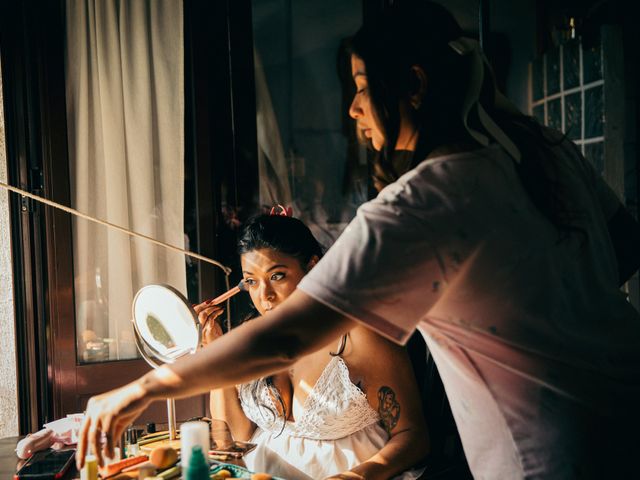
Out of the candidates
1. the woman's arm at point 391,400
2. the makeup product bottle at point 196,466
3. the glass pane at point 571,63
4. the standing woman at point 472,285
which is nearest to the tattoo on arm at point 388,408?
the woman's arm at point 391,400

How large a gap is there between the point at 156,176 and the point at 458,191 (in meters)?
2.09

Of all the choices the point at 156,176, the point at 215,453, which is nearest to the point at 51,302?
the point at 156,176

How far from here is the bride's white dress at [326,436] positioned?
6.57 feet

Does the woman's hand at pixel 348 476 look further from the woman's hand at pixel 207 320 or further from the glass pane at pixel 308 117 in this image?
the glass pane at pixel 308 117

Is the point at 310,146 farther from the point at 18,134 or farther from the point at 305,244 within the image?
the point at 18,134

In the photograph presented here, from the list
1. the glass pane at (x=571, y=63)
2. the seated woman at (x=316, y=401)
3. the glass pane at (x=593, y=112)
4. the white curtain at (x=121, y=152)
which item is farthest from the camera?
the glass pane at (x=571, y=63)

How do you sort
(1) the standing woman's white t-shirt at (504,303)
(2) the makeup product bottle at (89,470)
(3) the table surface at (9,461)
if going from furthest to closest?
(3) the table surface at (9,461)
(2) the makeup product bottle at (89,470)
(1) the standing woman's white t-shirt at (504,303)

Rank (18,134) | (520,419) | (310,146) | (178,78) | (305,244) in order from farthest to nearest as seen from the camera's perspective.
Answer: (310,146), (178,78), (18,134), (305,244), (520,419)

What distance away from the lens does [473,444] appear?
1192 millimetres

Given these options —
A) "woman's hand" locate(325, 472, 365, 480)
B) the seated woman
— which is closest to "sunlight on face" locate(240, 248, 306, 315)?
the seated woman

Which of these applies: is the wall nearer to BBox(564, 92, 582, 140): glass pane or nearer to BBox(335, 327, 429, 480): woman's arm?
BBox(335, 327, 429, 480): woman's arm

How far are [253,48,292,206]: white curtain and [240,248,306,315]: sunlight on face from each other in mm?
760

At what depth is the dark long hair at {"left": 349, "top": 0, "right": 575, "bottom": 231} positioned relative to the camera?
108 cm

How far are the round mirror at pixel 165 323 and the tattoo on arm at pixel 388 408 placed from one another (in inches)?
24.1
